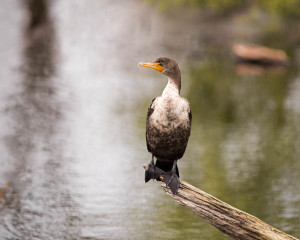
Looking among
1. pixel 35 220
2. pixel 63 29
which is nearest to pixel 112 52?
pixel 63 29

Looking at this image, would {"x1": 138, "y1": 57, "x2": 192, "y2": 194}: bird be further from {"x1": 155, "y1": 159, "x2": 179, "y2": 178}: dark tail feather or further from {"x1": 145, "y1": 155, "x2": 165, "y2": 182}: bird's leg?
{"x1": 155, "y1": 159, "x2": 179, "y2": 178}: dark tail feather

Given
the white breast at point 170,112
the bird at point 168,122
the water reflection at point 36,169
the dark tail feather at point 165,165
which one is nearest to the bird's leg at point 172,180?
the bird at point 168,122

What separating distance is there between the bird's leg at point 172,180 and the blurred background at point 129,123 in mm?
2174

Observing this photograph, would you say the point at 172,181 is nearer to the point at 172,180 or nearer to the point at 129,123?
the point at 172,180

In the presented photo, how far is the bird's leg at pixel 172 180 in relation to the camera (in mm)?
5691

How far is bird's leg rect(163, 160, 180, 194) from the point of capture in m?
5.69

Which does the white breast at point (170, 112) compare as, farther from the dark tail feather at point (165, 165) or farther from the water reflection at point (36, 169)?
the water reflection at point (36, 169)

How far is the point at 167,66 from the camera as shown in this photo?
233 inches

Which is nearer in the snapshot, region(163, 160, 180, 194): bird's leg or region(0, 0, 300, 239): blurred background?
region(163, 160, 180, 194): bird's leg

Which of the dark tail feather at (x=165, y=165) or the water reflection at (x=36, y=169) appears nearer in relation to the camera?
the dark tail feather at (x=165, y=165)

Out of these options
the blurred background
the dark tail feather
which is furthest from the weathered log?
the blurred background

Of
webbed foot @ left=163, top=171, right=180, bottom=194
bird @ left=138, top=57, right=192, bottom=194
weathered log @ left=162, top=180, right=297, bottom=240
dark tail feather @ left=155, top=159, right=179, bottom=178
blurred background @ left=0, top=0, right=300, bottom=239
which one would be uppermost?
blurred background @ left=0, top=0, right=300, bottom=239

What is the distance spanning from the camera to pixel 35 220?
8.35 m

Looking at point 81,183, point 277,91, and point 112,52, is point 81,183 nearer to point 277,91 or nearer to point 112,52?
point 277,91
